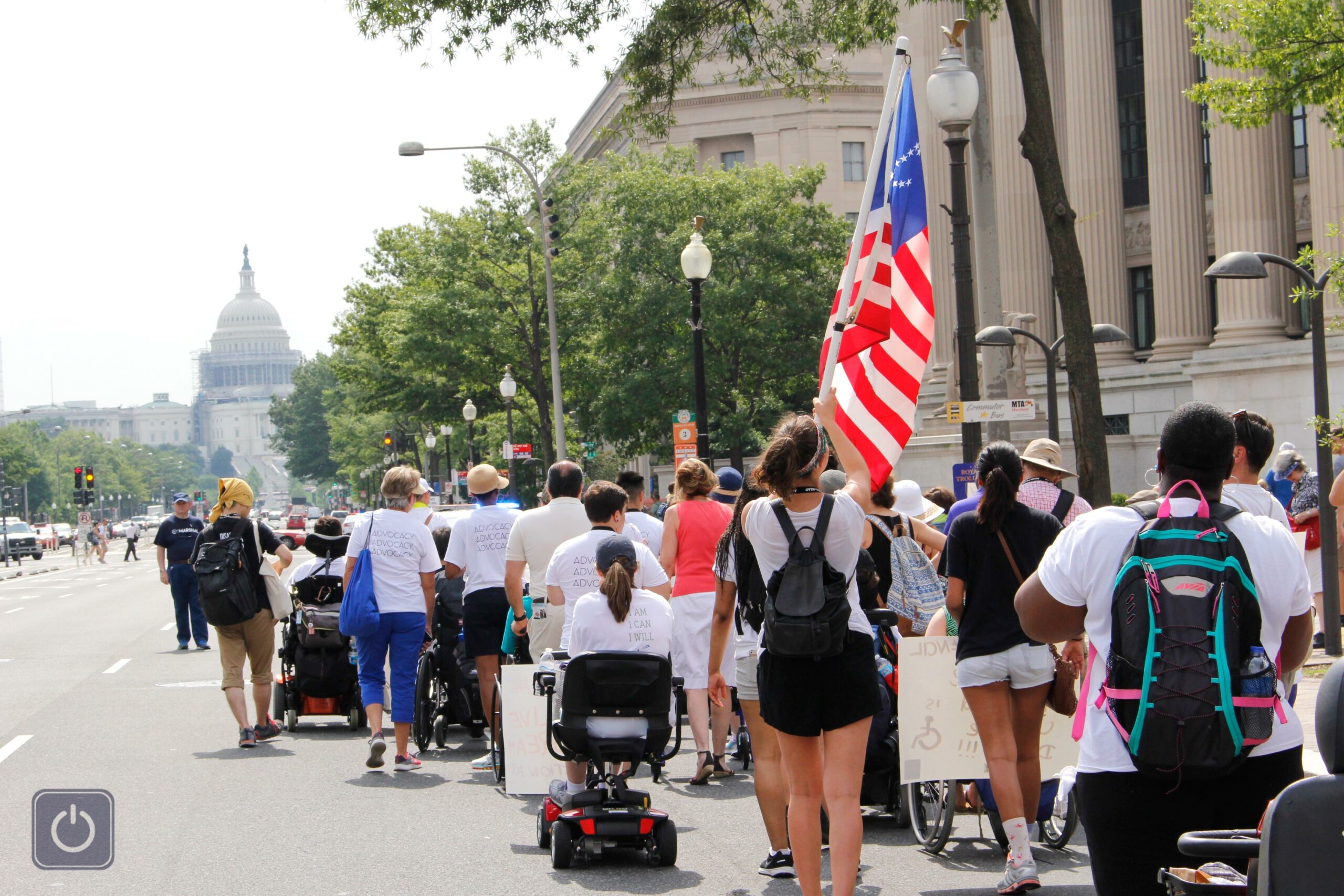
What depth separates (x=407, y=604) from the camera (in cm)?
1041

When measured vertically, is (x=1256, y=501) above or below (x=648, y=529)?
above

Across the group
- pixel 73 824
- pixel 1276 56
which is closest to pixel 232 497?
pixel 73 824

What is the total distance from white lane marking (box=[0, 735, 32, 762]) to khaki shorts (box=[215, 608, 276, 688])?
163 centimetres

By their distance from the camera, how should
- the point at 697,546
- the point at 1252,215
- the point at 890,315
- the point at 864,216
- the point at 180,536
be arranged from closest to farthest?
the point at 864,216, the point at 890,315, the point at 697,546, the point at 180,536, the point at 1252,215

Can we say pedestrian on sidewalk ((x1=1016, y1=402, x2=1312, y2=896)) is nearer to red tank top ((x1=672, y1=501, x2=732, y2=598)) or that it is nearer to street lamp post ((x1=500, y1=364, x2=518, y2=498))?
red tank top ((x1=672, y1=501, x2=732, y2=598))

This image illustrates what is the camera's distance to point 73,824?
9570 millimetres

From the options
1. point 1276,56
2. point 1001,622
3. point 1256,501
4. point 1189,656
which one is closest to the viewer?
point 1189,656

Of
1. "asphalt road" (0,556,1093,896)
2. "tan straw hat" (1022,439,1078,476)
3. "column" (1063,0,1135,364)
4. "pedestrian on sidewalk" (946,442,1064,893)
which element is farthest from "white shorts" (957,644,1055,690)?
"column" (1063,0,1135,364)

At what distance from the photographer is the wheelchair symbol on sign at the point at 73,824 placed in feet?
28.9

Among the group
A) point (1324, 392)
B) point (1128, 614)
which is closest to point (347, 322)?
point (1324, 392)

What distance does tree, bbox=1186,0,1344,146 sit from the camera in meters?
13.9

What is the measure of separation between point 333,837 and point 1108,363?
33803 mm

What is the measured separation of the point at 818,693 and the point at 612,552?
2106 millimetres

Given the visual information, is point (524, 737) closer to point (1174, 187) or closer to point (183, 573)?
point (183, 573)
